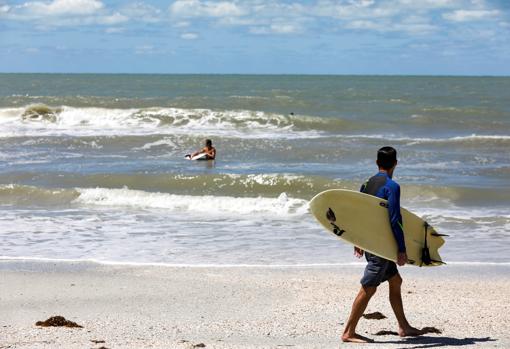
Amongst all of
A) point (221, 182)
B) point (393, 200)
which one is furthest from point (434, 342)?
point (221, 182)

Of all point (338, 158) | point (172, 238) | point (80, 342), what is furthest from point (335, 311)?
point (338, 158)

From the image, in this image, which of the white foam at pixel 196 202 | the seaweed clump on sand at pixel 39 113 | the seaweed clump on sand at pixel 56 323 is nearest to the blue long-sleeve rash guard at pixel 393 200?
the seaweed clump on sand at pixel 56 323

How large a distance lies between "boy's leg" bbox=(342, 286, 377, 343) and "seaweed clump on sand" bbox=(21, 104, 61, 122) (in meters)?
28.4

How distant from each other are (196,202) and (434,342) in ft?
27.9

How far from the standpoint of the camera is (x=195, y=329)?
→ 19.6ft

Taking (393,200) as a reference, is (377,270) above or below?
below

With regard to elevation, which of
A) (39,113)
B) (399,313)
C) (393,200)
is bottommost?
(399,313)

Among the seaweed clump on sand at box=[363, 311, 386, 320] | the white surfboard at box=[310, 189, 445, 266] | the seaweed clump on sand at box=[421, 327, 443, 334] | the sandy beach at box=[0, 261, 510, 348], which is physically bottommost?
the sandy beach at box=[0, 261, 510, 348]

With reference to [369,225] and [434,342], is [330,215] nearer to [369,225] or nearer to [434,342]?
[369,225]

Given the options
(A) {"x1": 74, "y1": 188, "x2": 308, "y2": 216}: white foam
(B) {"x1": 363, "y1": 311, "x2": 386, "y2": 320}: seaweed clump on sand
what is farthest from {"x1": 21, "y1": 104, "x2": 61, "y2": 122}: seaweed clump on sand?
(B) {"x1": 363, "y1": 311, "x2": 386, "y2": 320}: seaweed clump on sand

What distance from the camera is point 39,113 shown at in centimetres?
3331

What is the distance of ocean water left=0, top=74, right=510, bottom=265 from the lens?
9.98 m

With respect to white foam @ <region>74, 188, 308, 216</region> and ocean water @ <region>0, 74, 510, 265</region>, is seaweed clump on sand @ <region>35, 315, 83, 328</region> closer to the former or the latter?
ocean water @ <region>0, 74, 510, 265</region>

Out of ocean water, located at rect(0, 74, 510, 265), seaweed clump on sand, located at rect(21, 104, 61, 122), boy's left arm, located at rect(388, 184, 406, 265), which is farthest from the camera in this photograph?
seaweed clump on sand, located at rect(21, 104, 61, 122)
